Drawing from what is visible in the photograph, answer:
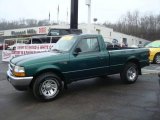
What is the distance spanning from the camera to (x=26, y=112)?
5723mm

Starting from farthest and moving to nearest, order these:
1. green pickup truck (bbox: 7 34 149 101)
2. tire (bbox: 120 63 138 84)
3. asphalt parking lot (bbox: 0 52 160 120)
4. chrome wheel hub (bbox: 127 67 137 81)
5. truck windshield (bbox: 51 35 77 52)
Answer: chrome wheel hub (bbox: 127 67 137 81) → tire (bbox: 120 63 138 84) → truck windshield (bbox: 51 35 77 52) → green pickup truck (bbox: 7 34 149 101) → asphalt parking lot (bbox: 0 52 160 120)

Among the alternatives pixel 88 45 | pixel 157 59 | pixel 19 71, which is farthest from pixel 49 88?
pixel 157 59

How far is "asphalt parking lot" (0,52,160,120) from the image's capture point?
17.7 feet

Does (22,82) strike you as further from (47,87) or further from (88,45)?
(88,45)

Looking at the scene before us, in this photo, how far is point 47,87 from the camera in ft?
21.6

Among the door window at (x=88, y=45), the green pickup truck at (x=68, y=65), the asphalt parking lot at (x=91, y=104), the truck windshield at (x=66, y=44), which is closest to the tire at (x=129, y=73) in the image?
the green pickup truck at (x=68, y=65)

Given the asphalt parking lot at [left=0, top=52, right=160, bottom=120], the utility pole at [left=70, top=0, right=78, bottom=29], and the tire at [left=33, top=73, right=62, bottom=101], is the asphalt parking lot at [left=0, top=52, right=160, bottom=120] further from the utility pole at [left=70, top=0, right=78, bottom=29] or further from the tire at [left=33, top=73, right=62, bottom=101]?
the utility pole at [left=70, top=0, right=78, bottom=29]

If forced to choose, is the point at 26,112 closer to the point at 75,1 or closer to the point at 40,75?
the point at 40,75

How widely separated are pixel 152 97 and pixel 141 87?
4.15 feet

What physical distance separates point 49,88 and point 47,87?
7cm

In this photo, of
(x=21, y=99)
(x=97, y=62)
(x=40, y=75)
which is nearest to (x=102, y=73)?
(x=97, y=62)

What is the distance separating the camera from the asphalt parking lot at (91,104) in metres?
5.39

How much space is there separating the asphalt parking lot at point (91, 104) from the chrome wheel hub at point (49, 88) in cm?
26

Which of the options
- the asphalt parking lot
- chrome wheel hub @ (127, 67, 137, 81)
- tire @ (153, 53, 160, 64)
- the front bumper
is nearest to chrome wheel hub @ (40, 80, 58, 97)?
→ the asphalt parking lot
